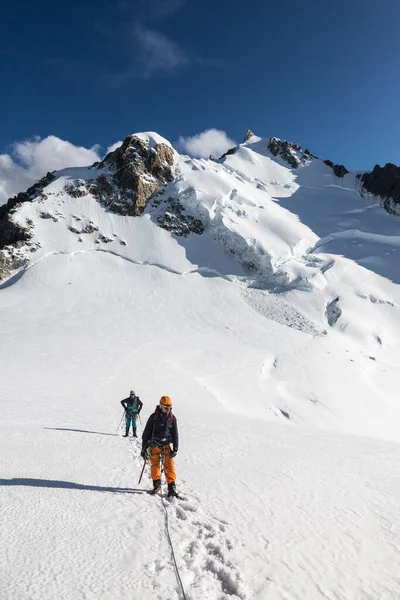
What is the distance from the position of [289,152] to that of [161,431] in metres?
104

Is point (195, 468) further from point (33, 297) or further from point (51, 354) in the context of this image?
point (33, 297)

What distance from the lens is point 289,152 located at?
325 ft

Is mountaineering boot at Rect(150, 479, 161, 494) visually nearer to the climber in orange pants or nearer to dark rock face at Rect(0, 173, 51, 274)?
the climber in orange pants

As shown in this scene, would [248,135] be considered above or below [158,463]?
above

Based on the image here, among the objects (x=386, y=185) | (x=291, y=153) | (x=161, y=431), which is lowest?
(x=161, y=431)

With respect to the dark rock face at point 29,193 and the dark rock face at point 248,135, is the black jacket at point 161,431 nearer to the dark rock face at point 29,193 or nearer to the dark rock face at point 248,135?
the dark rock face at point 29,193

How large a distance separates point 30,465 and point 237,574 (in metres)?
5.67

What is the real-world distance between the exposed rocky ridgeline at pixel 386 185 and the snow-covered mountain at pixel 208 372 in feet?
9.91

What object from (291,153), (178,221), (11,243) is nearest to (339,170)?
(291,153)

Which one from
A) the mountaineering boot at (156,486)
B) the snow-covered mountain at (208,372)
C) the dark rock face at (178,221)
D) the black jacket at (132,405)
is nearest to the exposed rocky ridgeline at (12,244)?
the snow-covered mountain at (208,372)

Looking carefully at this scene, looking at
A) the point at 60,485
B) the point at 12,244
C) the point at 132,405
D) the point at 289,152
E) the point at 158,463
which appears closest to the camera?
the point at 60,485

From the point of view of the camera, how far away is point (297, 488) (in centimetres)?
841

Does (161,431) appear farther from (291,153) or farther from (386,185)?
(291,153)

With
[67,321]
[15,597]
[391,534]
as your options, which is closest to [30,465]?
[15,597]
